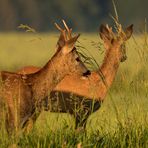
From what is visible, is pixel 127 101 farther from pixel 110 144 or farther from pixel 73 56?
pixel 73 56

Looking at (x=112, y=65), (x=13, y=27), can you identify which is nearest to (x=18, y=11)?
(x=13, y=27)

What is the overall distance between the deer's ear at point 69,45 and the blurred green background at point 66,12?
64.0 meters

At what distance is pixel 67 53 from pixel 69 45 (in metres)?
0.22

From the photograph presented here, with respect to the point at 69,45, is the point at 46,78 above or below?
below

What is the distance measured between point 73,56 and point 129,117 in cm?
194

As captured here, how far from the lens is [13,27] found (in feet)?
243

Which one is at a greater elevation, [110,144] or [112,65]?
[112,65]

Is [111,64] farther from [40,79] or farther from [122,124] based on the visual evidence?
[122,124]

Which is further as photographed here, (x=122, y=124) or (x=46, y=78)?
(x=46, y=78)

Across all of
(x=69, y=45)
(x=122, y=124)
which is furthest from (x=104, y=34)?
(x=122, y=124)

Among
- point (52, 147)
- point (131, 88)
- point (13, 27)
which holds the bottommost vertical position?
point (52, 147)

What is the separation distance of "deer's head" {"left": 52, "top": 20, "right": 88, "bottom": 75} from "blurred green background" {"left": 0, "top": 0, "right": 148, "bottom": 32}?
6375 centimetres

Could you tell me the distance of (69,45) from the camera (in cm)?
944

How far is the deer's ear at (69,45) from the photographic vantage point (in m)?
9.28
